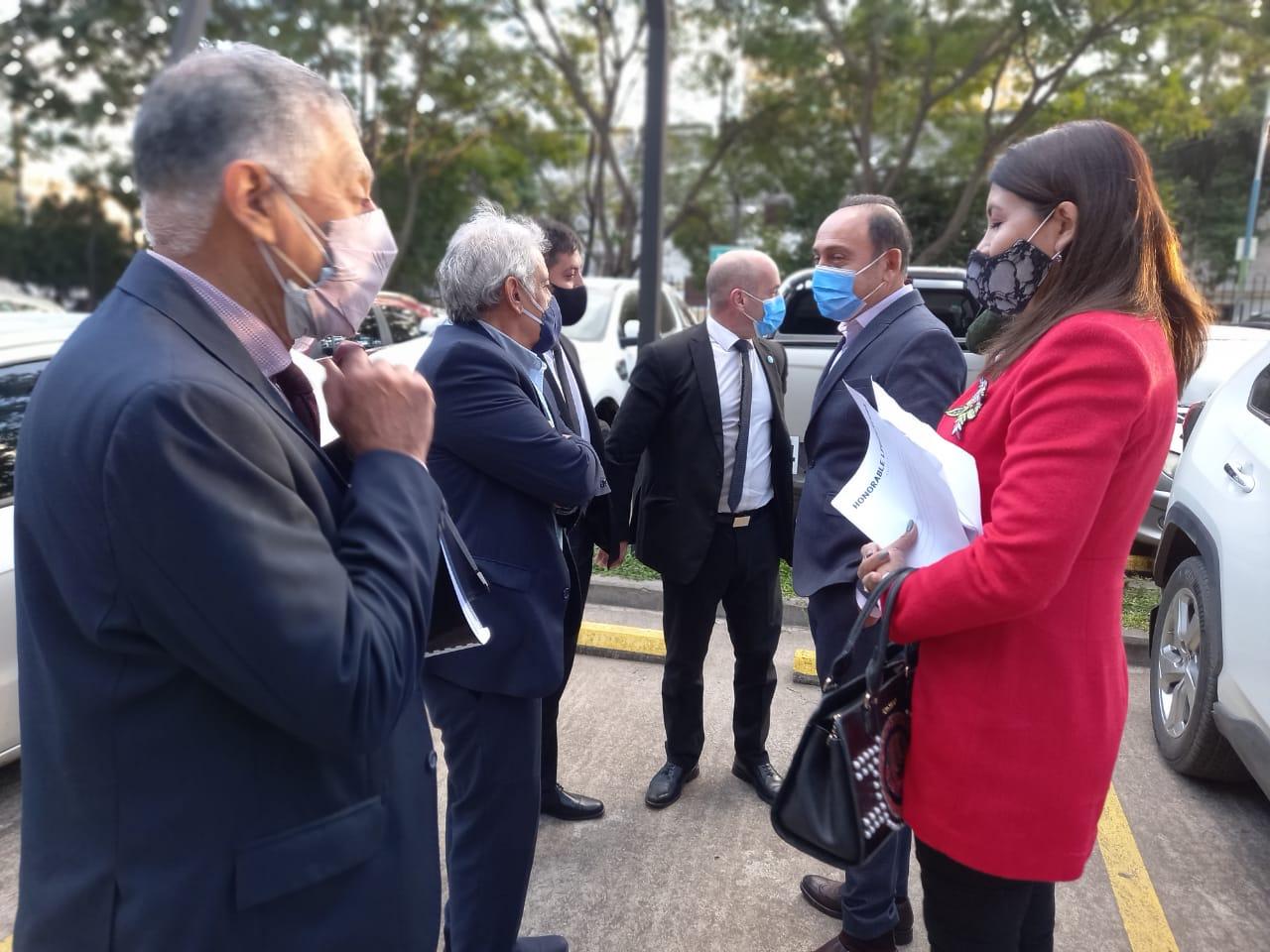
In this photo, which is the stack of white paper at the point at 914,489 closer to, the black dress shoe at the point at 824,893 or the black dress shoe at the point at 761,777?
the black dress shoe at the point at 824,893

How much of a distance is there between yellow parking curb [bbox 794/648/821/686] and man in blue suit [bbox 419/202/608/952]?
7.39 feet

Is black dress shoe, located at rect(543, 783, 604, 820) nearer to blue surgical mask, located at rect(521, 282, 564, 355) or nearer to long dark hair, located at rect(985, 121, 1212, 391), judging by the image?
blue surgical mask, located at rect(521, 282, 564, 355)

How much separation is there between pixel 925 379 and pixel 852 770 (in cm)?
121

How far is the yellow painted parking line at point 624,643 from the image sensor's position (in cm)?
454

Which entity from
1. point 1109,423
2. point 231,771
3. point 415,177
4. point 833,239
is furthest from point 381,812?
point 415,177

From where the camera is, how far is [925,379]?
8.19 ft

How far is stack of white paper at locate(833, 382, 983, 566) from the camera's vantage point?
155 cm

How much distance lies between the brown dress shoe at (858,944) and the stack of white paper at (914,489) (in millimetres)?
1333

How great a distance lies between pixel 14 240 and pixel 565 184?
15.3 meters

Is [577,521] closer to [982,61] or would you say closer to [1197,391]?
[1197,391]

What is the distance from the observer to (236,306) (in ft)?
3.87

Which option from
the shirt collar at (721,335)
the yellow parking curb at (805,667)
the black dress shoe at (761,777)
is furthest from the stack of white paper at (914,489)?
the yellow parking curb at (805,667)

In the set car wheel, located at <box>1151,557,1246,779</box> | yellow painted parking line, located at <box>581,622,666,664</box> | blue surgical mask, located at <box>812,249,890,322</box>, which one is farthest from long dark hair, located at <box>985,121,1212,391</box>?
yellow painted parking line, located at <box>581,622,666,664</box>

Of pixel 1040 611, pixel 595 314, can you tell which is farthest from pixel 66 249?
pixel 1040 611
